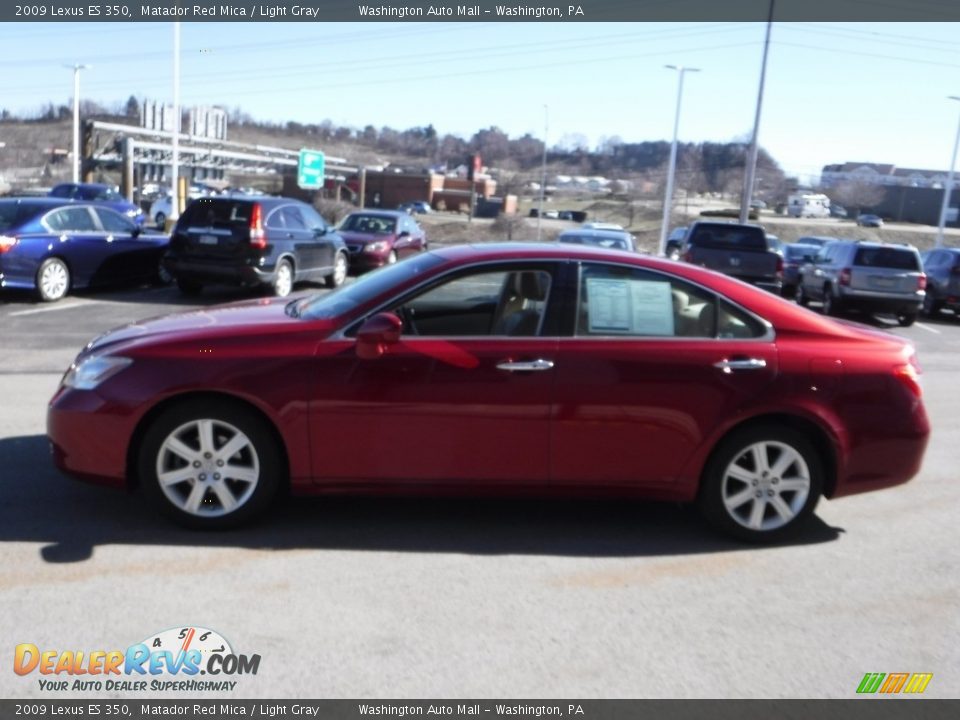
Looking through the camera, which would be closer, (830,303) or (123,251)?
(123,251)

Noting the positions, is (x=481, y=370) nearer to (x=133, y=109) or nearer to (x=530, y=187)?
(x=133, y=109)

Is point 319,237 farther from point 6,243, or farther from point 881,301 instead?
point 881,301

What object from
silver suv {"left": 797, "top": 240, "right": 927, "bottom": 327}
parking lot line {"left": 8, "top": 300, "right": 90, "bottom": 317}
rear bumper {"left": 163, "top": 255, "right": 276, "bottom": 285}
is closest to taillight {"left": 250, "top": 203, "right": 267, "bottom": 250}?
rear bumper {"left": 163, "top": 255, "right": 276, "bottom": 285}

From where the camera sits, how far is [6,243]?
13594mm

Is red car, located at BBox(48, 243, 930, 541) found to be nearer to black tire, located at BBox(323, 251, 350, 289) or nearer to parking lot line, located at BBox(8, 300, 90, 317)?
parking lot line, located at BBox(8, 300, 90, 317)

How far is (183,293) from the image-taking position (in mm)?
16344

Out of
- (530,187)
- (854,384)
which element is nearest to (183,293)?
(854,384)

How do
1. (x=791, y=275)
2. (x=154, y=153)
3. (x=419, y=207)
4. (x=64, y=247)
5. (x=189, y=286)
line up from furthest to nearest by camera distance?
(x=419, y=207) < (x=154, y=153) < (x=791, y=275) < (x=189, y=286) < (x=64, y=247)

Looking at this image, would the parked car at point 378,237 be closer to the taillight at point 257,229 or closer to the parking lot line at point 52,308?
the taillight at point 257,229

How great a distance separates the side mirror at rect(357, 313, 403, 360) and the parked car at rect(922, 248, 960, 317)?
58.8 ft

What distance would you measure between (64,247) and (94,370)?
34.0 ft

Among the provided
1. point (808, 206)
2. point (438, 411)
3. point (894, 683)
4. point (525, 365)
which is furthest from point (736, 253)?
point (808, 206)

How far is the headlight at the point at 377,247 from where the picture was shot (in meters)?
21.3
